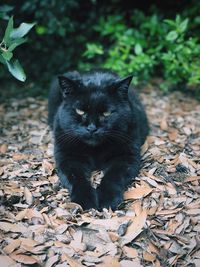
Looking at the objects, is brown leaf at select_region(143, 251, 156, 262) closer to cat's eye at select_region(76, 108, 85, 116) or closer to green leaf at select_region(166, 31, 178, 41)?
cat's eye at select_region(76, 108, 85, 116)

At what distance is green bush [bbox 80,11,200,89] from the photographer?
178 inches

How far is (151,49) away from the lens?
482 cm

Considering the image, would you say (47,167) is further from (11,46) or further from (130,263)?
(130,263)

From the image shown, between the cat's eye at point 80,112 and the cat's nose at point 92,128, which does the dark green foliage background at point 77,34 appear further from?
the cat's nose at point 92,128

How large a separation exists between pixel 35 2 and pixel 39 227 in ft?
9.52

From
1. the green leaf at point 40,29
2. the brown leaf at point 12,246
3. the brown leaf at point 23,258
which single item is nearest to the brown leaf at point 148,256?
the brown leaf at point 23,258

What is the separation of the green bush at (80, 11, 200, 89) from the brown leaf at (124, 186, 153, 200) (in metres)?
1.85

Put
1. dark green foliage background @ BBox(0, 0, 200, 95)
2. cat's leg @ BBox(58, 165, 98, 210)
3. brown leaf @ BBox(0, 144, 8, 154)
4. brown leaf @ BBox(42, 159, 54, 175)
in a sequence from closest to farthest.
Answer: cat's leg @ BBox(58, 165, 98, 210) → brown leaf @ BBox(42, 159, 54, 175) → brown leaf @ BBox(0, 144, 8, 154) → dark green foliage background @ BBox(0, 0, 200, 95)

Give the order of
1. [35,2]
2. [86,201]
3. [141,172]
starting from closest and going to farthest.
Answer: [86,201] → [141,172] → [35,2]

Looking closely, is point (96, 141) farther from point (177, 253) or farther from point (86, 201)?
point (177, 253)

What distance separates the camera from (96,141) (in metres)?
3.17

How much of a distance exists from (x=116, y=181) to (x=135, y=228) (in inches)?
17.5

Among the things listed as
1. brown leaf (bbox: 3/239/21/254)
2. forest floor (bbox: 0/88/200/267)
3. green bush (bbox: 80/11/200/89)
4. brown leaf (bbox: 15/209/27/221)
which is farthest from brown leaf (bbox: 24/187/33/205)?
green bush (bbox: 80/11/200/89)

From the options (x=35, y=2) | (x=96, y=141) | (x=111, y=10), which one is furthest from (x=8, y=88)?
(x=96, y=141)
